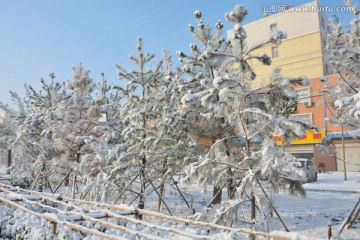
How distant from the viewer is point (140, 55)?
37.0 feet

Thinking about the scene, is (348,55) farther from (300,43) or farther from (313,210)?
(300,43)

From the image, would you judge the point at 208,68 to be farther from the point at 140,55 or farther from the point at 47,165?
the point at 47,165

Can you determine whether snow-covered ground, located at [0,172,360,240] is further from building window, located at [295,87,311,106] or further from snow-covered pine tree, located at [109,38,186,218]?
building window, located at [295,87,311,106]

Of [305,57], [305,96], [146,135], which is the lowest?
[146,135]

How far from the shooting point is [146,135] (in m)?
11.0

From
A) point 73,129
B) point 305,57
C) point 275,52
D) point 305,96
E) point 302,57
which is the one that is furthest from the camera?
point 275,52

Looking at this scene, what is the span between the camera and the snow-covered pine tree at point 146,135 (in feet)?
33.1

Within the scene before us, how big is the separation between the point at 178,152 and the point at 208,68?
3.40 meters

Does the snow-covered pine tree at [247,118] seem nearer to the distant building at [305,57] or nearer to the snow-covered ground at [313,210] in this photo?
the snow-covered ground at [313,210]

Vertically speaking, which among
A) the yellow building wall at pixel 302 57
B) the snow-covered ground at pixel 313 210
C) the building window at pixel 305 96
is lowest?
the snow-covered ground at pixel 313 210

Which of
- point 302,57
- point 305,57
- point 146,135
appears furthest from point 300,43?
point 146,135

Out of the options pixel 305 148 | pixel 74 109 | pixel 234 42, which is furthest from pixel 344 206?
pixel 305 148

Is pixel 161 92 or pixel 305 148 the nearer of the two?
pixel 161 92

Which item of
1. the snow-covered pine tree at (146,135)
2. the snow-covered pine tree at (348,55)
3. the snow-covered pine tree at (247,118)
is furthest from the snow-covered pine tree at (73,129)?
the snow-covered pine tree at (348,55)
